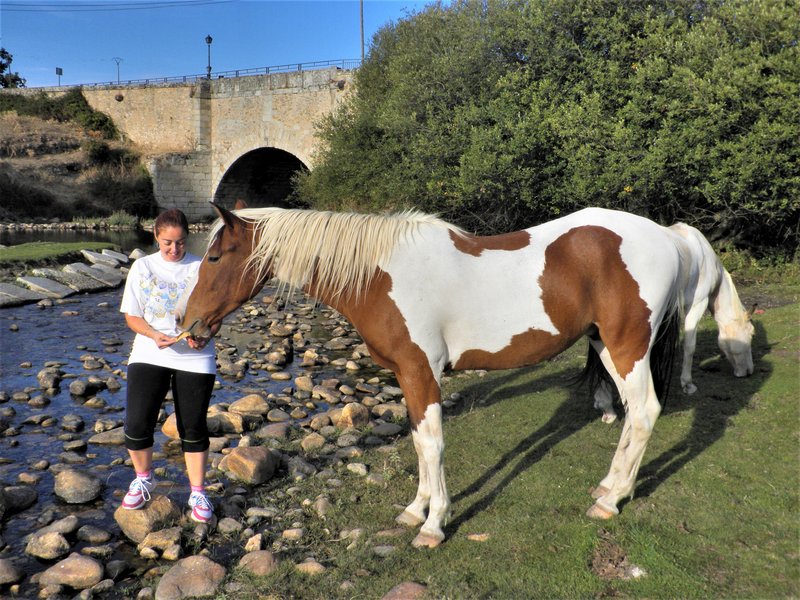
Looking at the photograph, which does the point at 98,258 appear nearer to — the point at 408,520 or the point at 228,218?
the point at 228,218

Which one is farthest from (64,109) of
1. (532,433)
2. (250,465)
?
(532,433)

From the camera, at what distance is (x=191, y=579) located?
3.68 metres

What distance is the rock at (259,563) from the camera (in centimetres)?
381

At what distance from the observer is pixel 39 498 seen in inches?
203

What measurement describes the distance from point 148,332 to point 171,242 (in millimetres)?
670

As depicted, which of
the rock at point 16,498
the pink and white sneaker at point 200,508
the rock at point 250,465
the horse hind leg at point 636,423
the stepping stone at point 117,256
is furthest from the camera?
the stepping stone at point 117,256

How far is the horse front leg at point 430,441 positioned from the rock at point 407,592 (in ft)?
1.67

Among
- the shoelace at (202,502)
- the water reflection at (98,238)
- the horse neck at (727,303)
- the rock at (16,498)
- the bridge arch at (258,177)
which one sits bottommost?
the rock at (16,498)

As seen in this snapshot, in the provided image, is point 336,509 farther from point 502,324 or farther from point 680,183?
point 680,183

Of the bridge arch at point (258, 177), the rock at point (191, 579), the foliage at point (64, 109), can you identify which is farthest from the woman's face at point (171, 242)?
the foliage at point (64, 109)

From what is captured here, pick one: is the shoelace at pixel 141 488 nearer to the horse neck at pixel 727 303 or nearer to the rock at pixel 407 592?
the rock at pixel 407 592

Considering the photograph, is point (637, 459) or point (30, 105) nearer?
point (637, 459)

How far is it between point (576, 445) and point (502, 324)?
6.81 ft

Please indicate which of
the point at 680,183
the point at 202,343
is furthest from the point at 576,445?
the point at 680,183
